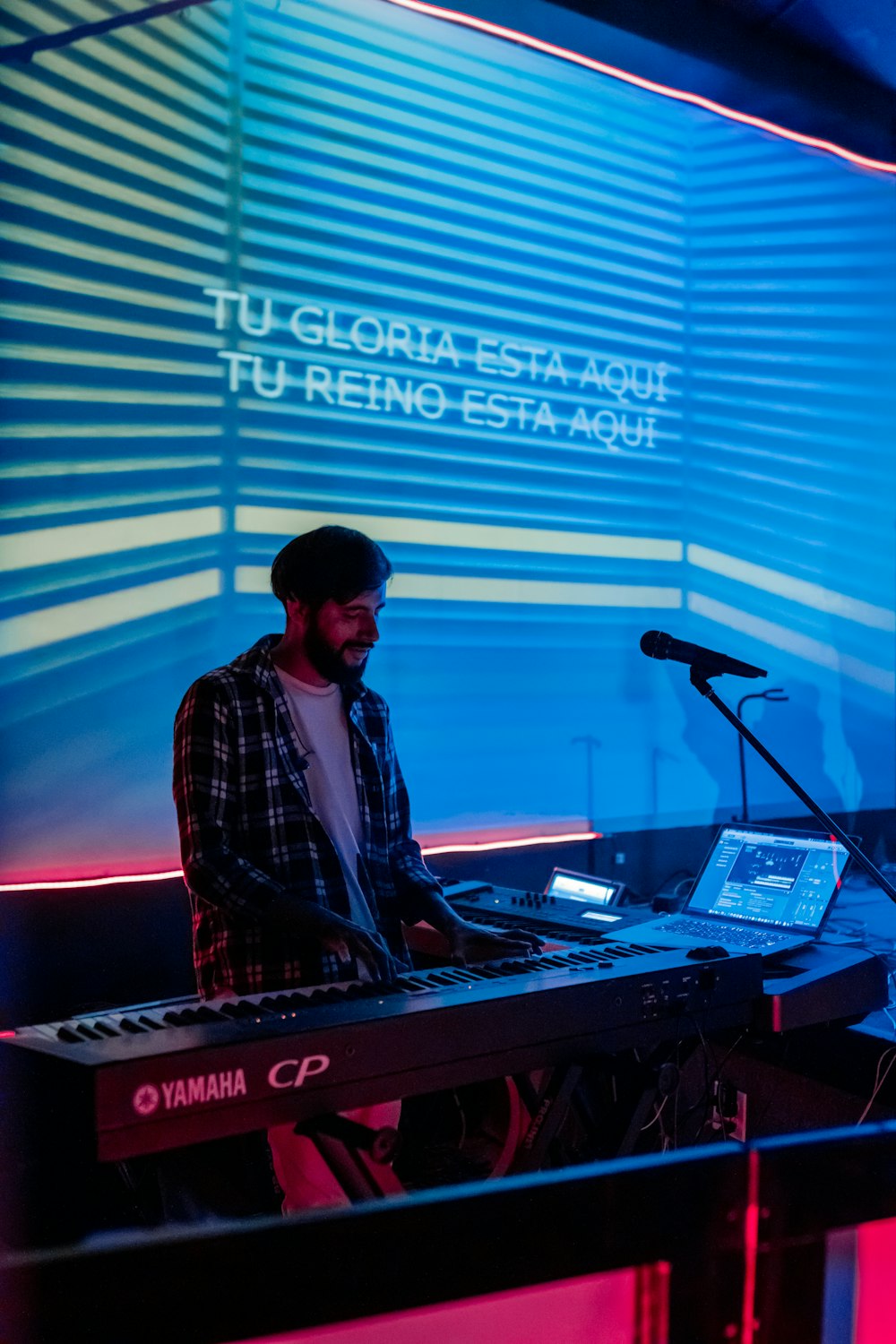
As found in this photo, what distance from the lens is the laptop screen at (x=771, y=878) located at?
2.36 meters

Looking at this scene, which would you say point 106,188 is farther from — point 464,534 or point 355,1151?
point 355,1151

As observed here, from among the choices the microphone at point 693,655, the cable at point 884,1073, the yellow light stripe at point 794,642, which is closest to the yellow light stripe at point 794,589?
the yellow light stripe at point 794,642

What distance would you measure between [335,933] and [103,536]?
152cm

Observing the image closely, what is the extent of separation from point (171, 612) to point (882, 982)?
6.26 ft

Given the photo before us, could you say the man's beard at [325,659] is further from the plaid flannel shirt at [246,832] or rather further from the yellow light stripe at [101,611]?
the yellow light stripe at [101,611]

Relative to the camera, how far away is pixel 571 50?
360cm

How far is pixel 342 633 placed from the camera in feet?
7.01

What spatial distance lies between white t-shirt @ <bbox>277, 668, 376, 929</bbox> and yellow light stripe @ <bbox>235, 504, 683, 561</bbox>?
104 centimetres

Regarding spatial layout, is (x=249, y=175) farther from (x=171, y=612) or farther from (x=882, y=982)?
(x=882, y=982)

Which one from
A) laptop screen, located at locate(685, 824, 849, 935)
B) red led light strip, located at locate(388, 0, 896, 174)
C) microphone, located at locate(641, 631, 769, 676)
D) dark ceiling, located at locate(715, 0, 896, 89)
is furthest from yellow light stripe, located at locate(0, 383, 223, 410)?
dark ceiling, located at locate(715, 0, 896, 89)

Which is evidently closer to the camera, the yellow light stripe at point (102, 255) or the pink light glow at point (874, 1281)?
the pink light glow at point (874, 1281)

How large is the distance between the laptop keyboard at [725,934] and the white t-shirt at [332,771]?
2.13 feet

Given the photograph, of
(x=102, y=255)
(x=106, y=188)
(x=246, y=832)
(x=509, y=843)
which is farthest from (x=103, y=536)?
(x=509, y=843)

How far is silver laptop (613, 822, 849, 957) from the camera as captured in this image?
2.25m
